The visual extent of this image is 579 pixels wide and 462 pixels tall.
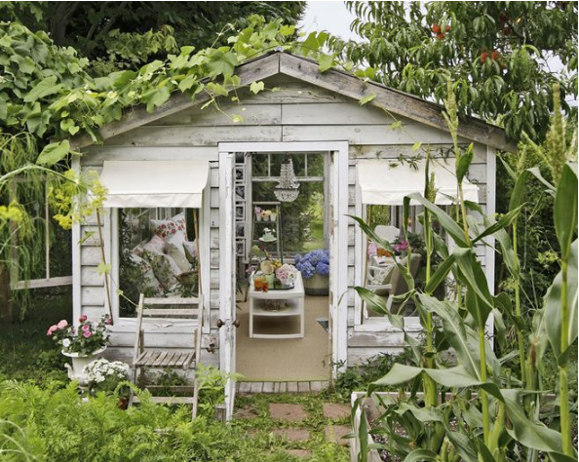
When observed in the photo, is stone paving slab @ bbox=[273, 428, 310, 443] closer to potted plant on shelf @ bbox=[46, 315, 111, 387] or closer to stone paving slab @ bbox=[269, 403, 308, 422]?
stone paving slab @ bbox=[269, 403, 308, 422]

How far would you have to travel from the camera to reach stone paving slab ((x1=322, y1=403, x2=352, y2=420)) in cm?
532

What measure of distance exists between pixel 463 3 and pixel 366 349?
131 inches

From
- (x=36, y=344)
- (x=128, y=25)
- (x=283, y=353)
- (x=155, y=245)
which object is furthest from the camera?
(x=128, y=25)

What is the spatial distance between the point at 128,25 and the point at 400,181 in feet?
19.1

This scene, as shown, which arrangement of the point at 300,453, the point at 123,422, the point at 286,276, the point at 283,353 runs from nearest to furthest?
1. the point at 123,422
2. the point at 300,453
3. the point at 283,353
4. the point at 286,276

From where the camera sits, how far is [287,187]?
10.6m

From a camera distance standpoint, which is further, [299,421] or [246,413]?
[246,413]

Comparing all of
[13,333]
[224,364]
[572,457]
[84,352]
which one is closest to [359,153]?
[224,364]

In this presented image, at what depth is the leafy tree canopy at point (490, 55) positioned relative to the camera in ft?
18.4

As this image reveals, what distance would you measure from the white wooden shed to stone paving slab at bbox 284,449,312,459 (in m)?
1.09

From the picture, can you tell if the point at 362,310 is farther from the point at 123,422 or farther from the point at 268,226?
the point at 268,226

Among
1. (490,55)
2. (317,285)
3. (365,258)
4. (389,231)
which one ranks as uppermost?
(490,55)

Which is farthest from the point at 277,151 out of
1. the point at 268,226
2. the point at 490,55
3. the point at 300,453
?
the point at 268,226

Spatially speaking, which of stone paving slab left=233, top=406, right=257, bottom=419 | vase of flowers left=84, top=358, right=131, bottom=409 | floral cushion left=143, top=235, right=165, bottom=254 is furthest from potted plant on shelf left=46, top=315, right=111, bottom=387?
stone paving slab left=233, top=406, right=257, bottom=419
